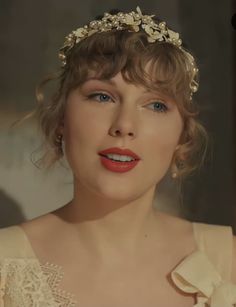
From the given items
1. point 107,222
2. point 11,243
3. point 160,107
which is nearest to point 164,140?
point 160,107

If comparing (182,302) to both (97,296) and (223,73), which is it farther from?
(223,73)

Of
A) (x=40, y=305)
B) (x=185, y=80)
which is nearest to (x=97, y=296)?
(x=40, y=305)

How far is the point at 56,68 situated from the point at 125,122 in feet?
1.97

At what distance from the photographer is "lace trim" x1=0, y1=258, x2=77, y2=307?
911 mm

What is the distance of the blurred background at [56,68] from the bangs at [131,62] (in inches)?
19.5

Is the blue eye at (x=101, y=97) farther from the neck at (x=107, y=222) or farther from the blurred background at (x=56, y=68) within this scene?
the blurred background at (x=56, y=68)

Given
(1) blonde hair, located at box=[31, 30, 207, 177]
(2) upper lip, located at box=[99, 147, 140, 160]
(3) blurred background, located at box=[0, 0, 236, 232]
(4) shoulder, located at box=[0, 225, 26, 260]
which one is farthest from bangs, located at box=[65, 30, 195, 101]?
(3) blurred background, located at box=[0, 0, 236, 232]

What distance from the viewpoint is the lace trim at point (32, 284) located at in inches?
35.9

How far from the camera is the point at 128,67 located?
3.05 ft

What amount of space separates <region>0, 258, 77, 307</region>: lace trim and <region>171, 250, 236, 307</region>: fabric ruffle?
0.63ft

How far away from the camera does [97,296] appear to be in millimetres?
947

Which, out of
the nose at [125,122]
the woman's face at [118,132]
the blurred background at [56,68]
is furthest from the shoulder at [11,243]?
the blurred background at [56,68]

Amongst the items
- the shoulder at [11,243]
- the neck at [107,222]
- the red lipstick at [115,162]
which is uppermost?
the red lipstick at [115,162]

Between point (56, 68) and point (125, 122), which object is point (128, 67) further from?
point (56, 68)
